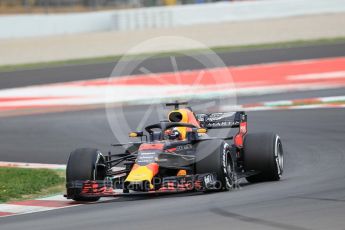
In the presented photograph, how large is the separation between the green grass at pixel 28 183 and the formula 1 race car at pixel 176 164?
49.4 inches

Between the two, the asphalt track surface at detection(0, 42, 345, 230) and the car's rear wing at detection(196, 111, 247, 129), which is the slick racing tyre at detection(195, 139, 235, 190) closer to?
the asphalt track surface at detection(0, 42, 345, 230)

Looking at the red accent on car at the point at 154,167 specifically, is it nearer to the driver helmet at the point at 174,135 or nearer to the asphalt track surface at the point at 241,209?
the asphalt track surface at the point at 241,209

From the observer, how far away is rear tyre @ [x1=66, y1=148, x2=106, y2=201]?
1103 centimetres

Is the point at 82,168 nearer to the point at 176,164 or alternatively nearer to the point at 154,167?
the point at 154,167

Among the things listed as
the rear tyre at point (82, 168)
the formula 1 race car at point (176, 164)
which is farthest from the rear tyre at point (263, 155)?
the rear tyre at point (82, 168)

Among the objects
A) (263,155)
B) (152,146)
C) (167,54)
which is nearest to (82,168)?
(152,146)

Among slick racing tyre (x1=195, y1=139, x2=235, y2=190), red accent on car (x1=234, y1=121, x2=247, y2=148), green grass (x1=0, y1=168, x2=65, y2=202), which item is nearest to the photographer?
slick racing tyre (x1=195, y1=139, x2=235, y2=190)

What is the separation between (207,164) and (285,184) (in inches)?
46.1

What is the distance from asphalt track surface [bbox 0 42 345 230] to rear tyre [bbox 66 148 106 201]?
0.35 metres

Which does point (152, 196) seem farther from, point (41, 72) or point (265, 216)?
point (41, 72)

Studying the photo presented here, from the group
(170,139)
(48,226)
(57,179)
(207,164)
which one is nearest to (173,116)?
(170,139)

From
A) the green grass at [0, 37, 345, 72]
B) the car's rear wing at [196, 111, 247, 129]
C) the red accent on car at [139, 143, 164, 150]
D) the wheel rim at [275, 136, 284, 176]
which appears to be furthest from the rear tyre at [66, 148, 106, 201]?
the green grass at [0, 37, 345, 72]

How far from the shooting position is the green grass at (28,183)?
12211 mm

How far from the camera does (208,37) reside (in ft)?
107
